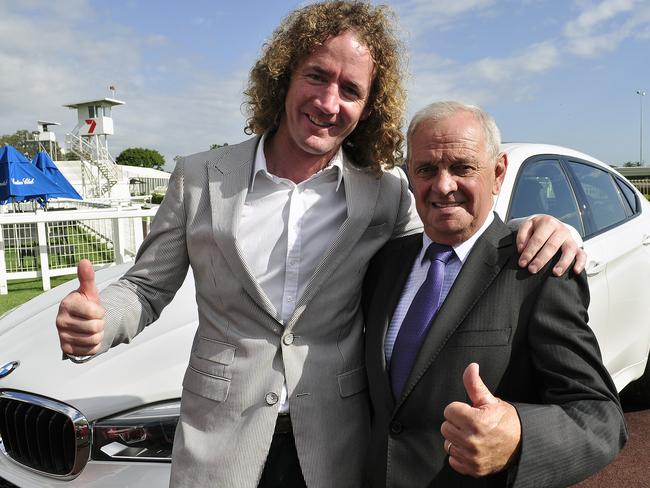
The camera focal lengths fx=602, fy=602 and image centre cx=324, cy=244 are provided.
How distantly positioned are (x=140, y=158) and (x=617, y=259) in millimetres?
101594

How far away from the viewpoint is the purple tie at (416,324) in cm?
153

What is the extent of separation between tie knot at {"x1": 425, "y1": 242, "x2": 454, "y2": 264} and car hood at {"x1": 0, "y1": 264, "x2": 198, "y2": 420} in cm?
106

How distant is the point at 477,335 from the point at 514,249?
0.85 feet

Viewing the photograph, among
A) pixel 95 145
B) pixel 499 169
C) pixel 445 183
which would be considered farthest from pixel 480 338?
pixel 95 145

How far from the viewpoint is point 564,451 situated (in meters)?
1.23

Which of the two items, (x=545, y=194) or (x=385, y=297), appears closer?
(x=385, y=297)

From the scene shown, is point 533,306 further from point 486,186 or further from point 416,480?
point 416,480

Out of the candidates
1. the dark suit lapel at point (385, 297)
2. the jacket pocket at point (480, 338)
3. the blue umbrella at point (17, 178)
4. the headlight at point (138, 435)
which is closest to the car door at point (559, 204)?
the dark suit lapel at point (385, 297)

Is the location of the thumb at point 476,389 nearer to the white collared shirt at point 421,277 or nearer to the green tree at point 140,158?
the white collared shirt at point 421,277

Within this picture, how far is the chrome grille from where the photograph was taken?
2.10 m

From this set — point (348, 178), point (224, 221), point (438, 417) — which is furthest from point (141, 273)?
point (438, 417)

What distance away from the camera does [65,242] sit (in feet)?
28.8

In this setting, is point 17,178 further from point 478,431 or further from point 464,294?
point 478,431

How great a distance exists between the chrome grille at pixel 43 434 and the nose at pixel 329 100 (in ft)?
4.46
